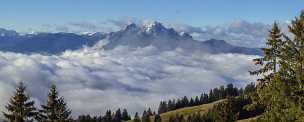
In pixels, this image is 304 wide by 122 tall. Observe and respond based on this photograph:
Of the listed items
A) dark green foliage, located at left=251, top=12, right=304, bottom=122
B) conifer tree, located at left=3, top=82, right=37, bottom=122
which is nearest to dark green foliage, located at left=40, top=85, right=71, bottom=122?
conifer tree, located at left=3, top=82, right=37, bottom=122

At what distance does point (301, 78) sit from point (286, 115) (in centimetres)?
209

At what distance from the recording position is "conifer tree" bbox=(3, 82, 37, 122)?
3650 centimetres

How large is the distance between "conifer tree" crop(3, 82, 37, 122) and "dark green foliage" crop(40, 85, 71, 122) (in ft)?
8.77

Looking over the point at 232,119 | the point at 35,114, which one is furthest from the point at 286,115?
the point at 232,119

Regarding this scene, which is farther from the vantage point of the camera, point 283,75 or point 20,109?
point 20,109

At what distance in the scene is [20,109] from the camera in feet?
120

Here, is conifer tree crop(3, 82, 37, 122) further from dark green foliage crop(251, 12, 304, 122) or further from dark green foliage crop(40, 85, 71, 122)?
dark green foliage crop(251, 12, 304, 122)

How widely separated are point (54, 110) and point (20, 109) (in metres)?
3.83

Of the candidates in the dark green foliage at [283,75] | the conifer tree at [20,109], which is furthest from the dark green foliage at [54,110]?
the dark green foliage at [283,75]

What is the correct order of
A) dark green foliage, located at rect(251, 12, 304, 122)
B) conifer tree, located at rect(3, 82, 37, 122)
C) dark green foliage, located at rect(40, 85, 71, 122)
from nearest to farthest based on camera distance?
1. dark green foliage, located at rect(251, 12, 304, 122)
2. conifer tree, located at rect(3, 82, 37, 122)
3. dark green foliage, located at rect(40, 85, 71, 122)

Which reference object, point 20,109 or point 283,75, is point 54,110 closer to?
point 20,109

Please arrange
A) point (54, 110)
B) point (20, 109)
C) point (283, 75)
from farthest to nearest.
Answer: point (54, 110) < point (20, 109) < point (283, 75)

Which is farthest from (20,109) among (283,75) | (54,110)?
(283,75)

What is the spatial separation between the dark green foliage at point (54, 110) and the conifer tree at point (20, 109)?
267cm
